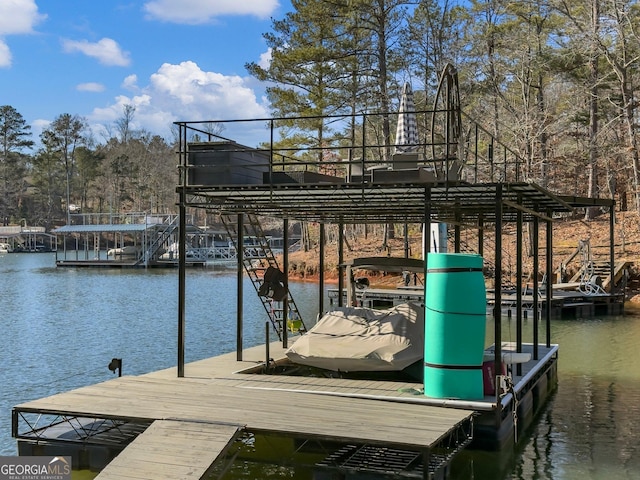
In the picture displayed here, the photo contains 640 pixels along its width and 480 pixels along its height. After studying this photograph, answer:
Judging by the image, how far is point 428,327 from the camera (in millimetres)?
10172

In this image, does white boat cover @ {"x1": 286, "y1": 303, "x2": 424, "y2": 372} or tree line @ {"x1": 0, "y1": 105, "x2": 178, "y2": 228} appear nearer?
white boat cover @ {"x1": 286, "y1": 303, "x2": 424, "y2": 372}

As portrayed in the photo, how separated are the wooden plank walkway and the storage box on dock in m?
4.09

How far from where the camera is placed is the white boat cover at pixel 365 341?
38.5 ft

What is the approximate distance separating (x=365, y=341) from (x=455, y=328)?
93.5 inches

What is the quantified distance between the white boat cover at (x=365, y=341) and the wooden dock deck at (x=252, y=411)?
0.41 m

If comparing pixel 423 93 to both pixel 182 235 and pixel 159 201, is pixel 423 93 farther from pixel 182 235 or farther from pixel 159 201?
pixel 159 201

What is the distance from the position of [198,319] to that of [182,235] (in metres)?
16.1

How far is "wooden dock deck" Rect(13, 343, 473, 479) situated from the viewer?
26.8ft

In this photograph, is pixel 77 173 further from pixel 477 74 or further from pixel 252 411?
pixel 252 411

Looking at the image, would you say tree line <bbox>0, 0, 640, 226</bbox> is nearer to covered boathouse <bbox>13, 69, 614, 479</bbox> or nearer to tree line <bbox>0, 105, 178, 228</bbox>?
covered boathouse <bbox>13, 69, 614, 479</bbox>

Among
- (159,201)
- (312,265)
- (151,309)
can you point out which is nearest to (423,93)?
(312,265)

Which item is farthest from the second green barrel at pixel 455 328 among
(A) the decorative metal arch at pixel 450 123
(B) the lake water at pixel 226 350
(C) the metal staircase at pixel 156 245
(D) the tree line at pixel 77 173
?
(D) the tree line at pixel 77 173

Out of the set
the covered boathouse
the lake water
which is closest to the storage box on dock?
the covered boathouse

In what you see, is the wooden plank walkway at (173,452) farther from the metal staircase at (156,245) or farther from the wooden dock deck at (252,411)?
the metal staircase at (156,245)
